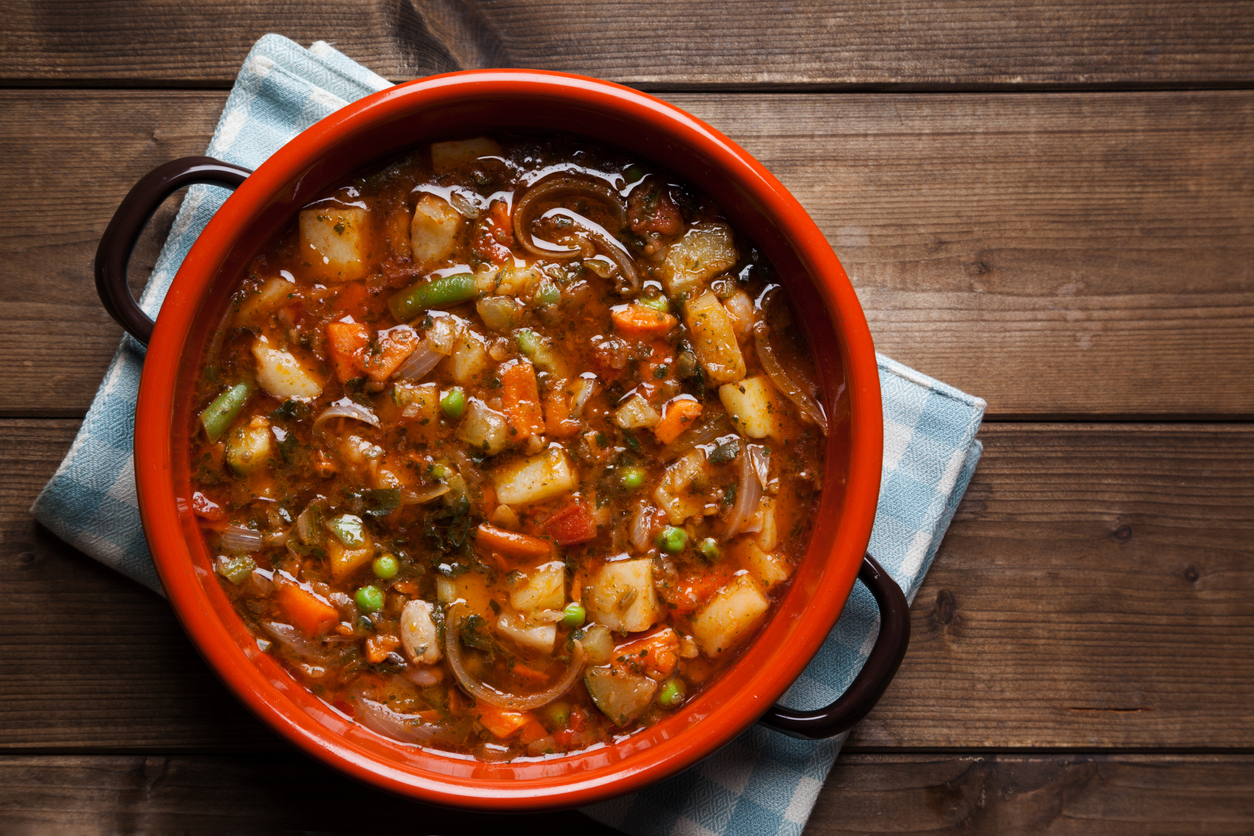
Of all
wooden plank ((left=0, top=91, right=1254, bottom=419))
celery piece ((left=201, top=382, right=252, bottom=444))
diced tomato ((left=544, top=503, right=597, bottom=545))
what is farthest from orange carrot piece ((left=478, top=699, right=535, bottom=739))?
wooden plank ((left=0, top=91, right=1254, bottom=419))

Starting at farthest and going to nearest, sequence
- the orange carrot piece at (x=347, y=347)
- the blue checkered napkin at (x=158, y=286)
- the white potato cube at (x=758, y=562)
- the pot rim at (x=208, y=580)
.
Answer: the blue checkered napkin at (x=158, y=286)
the white potato cube at (x=758, y=562)
the orange carrot piece at (x=347, y=347)
the pot rim at (x=208, y=580)

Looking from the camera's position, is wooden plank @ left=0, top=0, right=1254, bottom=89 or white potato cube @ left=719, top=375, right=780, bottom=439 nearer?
white potato cube @ left=719, top=375, right=780, bottom=439

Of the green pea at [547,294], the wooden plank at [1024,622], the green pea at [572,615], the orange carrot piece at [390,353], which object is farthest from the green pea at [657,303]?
the wooden plank at [1024,622]

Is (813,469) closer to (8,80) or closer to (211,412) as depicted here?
(211,412)

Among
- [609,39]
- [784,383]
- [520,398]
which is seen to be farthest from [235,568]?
[609,39]

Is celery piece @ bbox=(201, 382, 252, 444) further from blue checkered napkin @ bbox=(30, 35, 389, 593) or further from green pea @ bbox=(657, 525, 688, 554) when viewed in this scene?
green pea @ bbox=(657, 525, 688, 554)

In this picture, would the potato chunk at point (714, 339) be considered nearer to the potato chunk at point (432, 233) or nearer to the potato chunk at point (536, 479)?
the potato chunk at point (536, 479)

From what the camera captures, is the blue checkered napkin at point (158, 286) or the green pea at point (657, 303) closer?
the green pea at point (657, 303)
